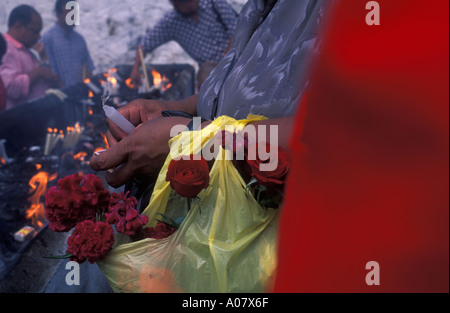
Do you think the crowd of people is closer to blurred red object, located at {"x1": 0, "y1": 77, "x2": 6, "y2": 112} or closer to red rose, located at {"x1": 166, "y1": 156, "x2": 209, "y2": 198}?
blurred red object, located at {"x1": 0, "y1": 77, "x2": 6, "y2": 112}

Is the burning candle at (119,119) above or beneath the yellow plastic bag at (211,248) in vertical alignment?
above

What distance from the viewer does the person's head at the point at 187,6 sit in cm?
500

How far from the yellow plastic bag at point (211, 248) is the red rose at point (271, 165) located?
3.9 inches

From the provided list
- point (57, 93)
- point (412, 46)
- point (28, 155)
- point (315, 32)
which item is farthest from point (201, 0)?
point (412, 46)

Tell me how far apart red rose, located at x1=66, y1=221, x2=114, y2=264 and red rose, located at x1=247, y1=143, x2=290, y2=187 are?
414mm

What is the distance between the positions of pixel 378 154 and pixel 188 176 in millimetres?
527

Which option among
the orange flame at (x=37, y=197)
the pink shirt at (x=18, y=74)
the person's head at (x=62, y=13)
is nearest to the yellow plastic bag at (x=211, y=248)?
the orange flame at (x=37, y=197)

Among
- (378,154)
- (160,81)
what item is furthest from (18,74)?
(378,154)

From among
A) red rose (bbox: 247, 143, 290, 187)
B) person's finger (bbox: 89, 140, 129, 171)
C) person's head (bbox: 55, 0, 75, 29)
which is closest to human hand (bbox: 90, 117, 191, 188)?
person's finger (bbox: 89, 140, 129, 171)

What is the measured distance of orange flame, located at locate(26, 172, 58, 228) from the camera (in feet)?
9.62

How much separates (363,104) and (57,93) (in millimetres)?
4524

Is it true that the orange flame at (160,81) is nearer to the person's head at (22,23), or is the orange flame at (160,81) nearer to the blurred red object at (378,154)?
the person's head at (22,23)
